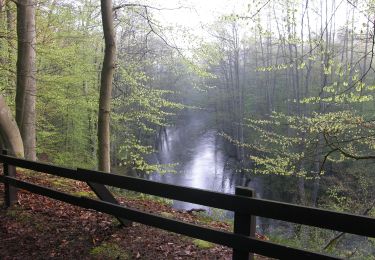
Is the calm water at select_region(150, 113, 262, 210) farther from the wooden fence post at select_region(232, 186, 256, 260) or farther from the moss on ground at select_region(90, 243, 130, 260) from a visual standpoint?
the wooden fence post at select_region(232, 186, 256, 260)

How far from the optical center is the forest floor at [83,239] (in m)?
5.03

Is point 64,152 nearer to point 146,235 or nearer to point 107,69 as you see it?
point 107,69

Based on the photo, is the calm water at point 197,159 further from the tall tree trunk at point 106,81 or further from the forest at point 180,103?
the tall tree trunk at point 106,81

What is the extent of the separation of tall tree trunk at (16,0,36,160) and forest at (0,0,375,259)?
0.11 feet

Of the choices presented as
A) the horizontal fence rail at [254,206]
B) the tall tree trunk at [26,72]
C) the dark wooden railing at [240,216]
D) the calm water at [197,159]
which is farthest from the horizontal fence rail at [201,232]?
the calm water at [197,159]

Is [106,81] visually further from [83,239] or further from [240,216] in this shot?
[240,216]

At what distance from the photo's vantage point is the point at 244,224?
3.65 metres

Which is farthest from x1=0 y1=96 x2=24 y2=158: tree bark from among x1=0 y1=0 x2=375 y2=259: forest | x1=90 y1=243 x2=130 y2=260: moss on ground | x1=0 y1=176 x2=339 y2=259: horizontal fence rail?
x1=90 y1=243 x2=130 y2=260: moss on ground

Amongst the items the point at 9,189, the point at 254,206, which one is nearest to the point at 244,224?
the point at 254,206

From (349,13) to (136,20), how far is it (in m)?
19.3

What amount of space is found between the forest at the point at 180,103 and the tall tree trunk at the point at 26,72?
33 millimetres

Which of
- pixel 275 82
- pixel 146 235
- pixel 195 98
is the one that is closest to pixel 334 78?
pixel 275 82

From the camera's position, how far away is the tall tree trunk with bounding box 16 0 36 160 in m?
11.4

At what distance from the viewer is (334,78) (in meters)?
29.5
